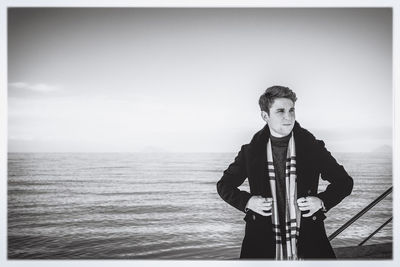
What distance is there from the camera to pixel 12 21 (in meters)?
4.23

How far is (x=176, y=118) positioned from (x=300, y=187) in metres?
1.13

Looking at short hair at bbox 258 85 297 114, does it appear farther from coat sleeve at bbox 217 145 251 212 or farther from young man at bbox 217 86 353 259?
coat sleeve at bbox 217 145 251 212

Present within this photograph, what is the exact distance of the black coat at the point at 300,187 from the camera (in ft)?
12.6

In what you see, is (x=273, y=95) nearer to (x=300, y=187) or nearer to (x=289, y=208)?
(x=300, y=187)

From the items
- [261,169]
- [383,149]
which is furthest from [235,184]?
[383,149]

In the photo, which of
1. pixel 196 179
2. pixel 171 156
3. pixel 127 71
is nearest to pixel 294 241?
pixel 196 179

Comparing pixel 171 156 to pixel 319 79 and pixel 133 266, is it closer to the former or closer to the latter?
pixel 133 266

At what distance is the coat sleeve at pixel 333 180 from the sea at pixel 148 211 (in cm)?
22

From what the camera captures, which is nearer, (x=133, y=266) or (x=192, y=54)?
(x=133, y=266)

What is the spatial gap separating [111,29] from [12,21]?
0.77 meters

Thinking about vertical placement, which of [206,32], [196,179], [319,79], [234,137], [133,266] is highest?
[206,32]

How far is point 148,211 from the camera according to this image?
4078 mm

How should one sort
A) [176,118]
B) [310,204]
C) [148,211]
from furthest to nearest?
[176,118] → [148,211] → [310,204]

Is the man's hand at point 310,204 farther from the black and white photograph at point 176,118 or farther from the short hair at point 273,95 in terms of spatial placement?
the short hair at point 273,95
